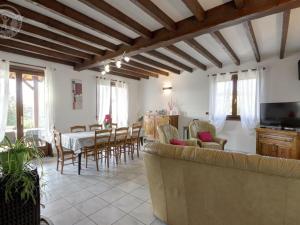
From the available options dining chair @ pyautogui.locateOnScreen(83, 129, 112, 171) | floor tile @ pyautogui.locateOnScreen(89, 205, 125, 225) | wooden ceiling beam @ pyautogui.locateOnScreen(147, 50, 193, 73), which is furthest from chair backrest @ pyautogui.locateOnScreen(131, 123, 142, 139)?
floor tile @ pyautogui.locateOnScreen(89, 205, 125, 225)

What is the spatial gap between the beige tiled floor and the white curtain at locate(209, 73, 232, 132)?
115 inches

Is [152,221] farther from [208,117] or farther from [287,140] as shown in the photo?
[208,117]

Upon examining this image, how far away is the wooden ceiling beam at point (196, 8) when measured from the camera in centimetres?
228

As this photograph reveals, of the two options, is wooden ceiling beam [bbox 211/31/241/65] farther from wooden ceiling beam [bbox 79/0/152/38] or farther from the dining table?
the dining table

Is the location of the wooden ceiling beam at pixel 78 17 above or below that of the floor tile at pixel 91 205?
above

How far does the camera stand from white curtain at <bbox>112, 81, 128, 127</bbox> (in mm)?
6501

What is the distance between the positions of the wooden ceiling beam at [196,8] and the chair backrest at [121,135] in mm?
2705

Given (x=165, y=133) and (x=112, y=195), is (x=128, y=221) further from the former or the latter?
(x=165, y=133)

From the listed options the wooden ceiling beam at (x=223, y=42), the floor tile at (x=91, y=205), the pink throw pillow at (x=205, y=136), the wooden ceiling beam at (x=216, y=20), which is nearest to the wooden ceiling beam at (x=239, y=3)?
the wooden ceiling beam at (x=216, y=20)

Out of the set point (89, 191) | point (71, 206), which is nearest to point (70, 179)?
point (89, 191)

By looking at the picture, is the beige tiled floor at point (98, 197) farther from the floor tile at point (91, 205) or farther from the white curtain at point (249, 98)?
the white curtain at point (249, 98)

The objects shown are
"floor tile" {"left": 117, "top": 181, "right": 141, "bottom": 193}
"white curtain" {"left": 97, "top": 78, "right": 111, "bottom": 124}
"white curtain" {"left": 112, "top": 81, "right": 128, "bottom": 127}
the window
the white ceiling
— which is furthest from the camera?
"white curtain" {"left": 112, "top": 81, "right": 128, "bottom": 127}

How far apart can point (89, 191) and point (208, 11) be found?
3278 millimetres

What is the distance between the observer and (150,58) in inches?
198
